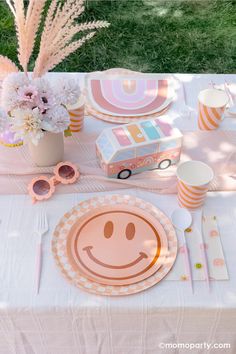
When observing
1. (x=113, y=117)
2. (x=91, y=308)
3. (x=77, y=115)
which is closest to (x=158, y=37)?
(x=113, y=117)

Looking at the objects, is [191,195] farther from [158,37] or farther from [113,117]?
[158,37]

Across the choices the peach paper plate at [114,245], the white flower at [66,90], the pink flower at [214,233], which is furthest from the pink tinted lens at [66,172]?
the pink flower at [214,233]

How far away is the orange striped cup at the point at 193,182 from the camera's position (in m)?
1.30

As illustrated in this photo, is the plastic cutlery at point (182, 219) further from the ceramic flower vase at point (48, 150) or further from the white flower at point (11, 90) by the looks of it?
the white flower at point (11, 90)

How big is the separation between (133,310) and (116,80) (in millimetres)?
919

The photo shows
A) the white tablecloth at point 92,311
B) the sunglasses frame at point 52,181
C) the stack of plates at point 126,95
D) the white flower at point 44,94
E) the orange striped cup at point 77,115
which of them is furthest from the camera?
the stack of plates at point 126,95

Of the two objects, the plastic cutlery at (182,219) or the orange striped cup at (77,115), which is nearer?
the plastic cutlery at (182,219)

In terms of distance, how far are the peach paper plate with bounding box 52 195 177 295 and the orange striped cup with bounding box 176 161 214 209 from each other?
8 centimetres

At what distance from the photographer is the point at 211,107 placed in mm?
1546

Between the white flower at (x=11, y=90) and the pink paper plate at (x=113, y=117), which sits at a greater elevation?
the white flower at (x=11, y=90)

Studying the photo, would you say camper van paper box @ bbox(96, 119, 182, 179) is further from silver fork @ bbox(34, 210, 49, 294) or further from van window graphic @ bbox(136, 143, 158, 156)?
silver fork @ bbox(34, 210, 49, 294)

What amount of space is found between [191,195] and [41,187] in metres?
0.44

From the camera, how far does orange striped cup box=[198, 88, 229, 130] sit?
5.10ft

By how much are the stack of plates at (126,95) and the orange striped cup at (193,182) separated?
33 centimetres
